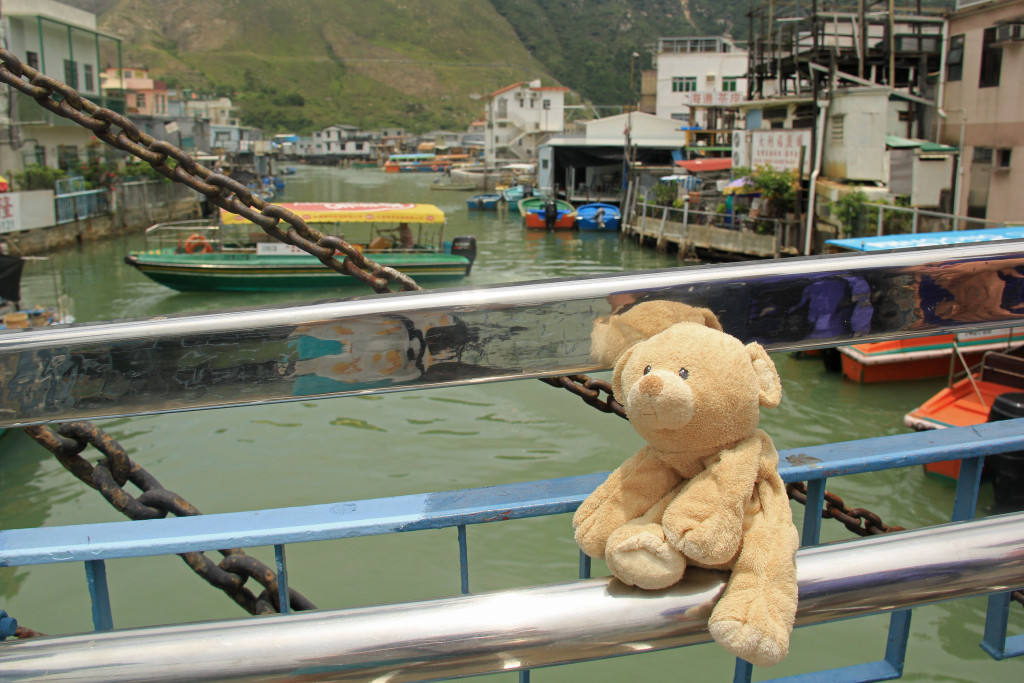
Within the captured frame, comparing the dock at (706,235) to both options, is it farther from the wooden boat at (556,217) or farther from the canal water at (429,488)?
the canal water at (429,488)

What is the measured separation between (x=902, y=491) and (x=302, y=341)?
10187 mm

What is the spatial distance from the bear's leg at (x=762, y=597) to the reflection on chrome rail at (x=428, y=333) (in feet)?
1.09

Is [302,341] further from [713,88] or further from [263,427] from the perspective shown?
[713,88]

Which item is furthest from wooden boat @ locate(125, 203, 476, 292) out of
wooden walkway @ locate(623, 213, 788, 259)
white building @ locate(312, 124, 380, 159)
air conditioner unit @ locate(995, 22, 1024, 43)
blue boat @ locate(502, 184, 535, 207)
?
white building @ locate(312, 124, 380, 159)

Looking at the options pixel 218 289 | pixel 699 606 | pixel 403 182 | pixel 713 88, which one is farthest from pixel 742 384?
pixel 403 182

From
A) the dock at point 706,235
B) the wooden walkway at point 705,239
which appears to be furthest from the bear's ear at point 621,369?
the wooden walkway at point 705,239

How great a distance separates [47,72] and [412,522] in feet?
121

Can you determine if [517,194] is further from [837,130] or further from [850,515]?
[850,515]

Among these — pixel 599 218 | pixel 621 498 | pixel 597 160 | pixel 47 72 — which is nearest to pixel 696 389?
pixel 621 498

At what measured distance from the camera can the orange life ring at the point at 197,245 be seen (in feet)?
76.6

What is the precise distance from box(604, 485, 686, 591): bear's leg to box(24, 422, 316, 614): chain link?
2.72 feet

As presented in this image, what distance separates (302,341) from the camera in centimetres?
117

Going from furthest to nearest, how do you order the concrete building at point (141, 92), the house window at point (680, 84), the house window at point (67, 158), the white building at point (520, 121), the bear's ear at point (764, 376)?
the white building at point (520, 121)
the house window at point (680, 84)
the concrete building at point (141, 92)
the house window at point (67, 158)
the bear's ear at point (764, 376)

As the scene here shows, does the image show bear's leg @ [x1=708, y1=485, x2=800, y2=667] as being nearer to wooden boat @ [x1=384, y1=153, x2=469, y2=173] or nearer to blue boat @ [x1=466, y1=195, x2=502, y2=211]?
blue boat @ [x1=466, y1=195, x2=502, y2=211]
